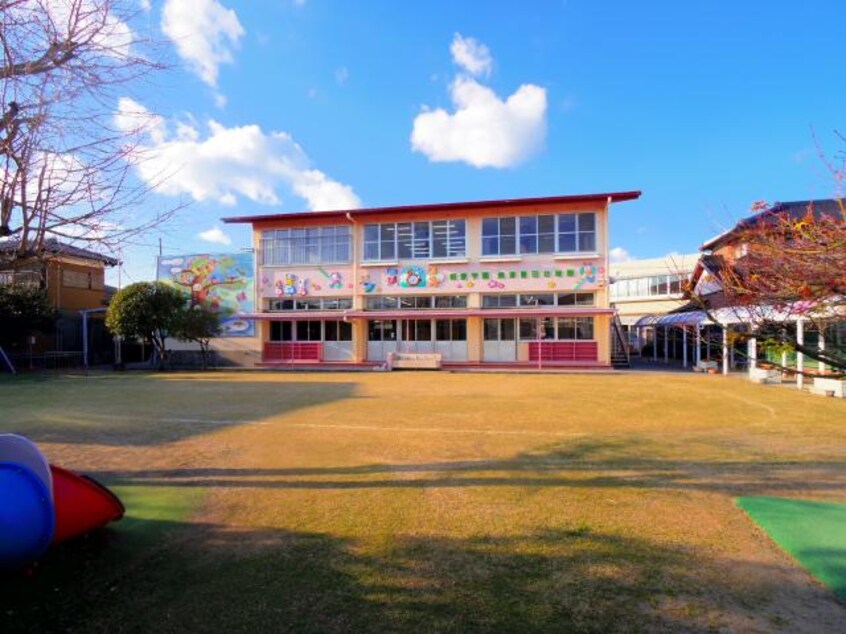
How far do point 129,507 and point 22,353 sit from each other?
25756mm

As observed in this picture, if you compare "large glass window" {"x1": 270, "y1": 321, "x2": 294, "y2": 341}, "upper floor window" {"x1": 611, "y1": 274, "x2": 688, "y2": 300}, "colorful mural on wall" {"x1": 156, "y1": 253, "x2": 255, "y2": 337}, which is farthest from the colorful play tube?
"upper floor window" {"x1": 611, "y1": 274, "x2": 688, "y2": 300}

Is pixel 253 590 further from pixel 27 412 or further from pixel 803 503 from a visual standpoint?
pixel 27 412

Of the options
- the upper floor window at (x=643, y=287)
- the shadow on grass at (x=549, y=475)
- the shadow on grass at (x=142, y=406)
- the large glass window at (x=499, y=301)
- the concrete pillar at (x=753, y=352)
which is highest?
the upper floor window at (x=643, y=287)

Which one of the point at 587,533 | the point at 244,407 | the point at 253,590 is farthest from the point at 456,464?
the point at 244,407

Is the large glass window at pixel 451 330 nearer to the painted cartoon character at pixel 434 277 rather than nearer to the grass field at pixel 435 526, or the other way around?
the painted cartoon character at pixel 434 277

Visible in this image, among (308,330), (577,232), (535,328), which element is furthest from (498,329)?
(308,330)

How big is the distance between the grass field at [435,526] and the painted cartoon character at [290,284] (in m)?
16.4

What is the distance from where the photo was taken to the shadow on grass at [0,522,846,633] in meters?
2.85

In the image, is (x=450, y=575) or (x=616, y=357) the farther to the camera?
(x=616, y=357)

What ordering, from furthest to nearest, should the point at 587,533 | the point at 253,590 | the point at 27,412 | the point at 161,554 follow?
1. the point at 27,412
2. the point at 587,533
3. the point at 161,554
4. the point at 253,590

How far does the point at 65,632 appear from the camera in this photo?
2.80 meters

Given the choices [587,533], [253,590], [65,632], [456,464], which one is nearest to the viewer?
[65,632]

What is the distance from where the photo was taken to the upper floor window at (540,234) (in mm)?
22875

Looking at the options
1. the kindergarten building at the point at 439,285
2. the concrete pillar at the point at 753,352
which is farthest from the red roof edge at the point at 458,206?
the concrete pillar at the point at 753,352
